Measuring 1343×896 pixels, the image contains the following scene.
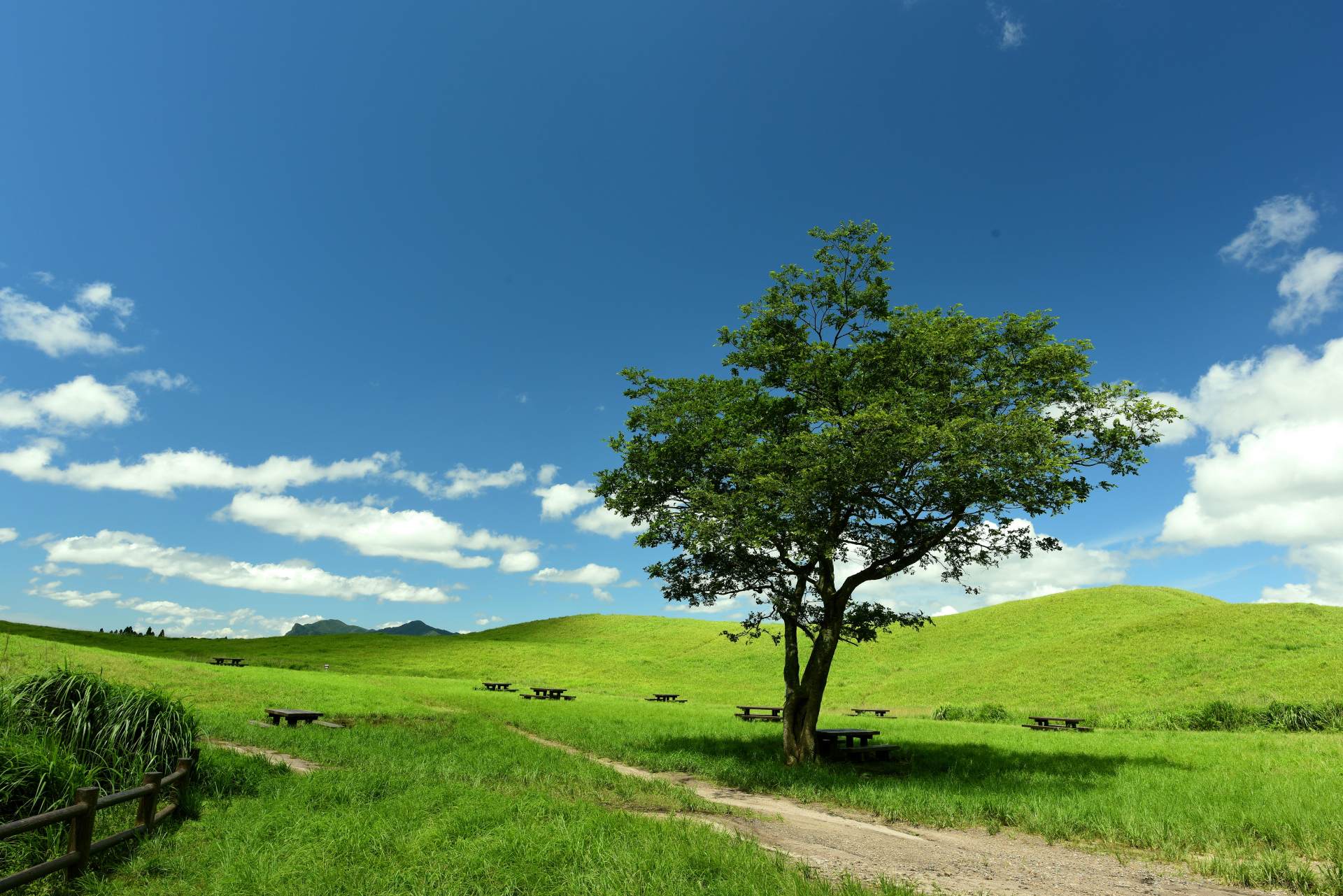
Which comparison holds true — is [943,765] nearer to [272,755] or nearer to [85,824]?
[272,755]

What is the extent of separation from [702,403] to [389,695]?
27.4 m

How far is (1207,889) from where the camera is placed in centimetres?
962

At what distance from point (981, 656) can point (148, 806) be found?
66171mm

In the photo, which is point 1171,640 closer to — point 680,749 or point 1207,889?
point 680,749

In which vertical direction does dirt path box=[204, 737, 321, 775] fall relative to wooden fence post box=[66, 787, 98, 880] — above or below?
below

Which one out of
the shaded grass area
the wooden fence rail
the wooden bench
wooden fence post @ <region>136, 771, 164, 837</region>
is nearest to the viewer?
the wooden fence rail

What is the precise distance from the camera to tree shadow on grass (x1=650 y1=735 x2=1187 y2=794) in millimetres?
17883

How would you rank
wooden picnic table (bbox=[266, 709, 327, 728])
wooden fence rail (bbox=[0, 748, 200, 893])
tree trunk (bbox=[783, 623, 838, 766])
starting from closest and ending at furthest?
wooden fence rail (bbox=[0, 748, 200, 893]) < tree trunk (bbox=[783, 623, 838, 766]) < wooden picnic table (bbox=[266, 709, 327, 728])

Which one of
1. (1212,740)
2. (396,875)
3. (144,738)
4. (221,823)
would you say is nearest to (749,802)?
(396,875)

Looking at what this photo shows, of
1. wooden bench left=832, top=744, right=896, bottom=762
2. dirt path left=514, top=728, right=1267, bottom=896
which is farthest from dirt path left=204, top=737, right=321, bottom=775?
wooden bench left=832, top=744, right=896, bottom=762

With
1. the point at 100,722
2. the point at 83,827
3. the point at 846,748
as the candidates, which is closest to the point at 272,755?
the point at 100,722

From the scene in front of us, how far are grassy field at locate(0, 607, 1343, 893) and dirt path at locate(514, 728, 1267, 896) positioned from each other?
88cm

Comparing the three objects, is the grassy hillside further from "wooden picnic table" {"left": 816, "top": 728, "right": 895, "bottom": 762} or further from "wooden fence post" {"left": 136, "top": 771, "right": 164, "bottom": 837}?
"wooden fence post" {"left": 136, "top": 771, "right": 164, "bottom": 837}

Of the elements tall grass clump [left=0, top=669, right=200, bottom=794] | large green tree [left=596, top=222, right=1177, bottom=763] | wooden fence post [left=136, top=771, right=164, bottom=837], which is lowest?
wooden fence post [left=136, top=771, right=164, bottom=837]
